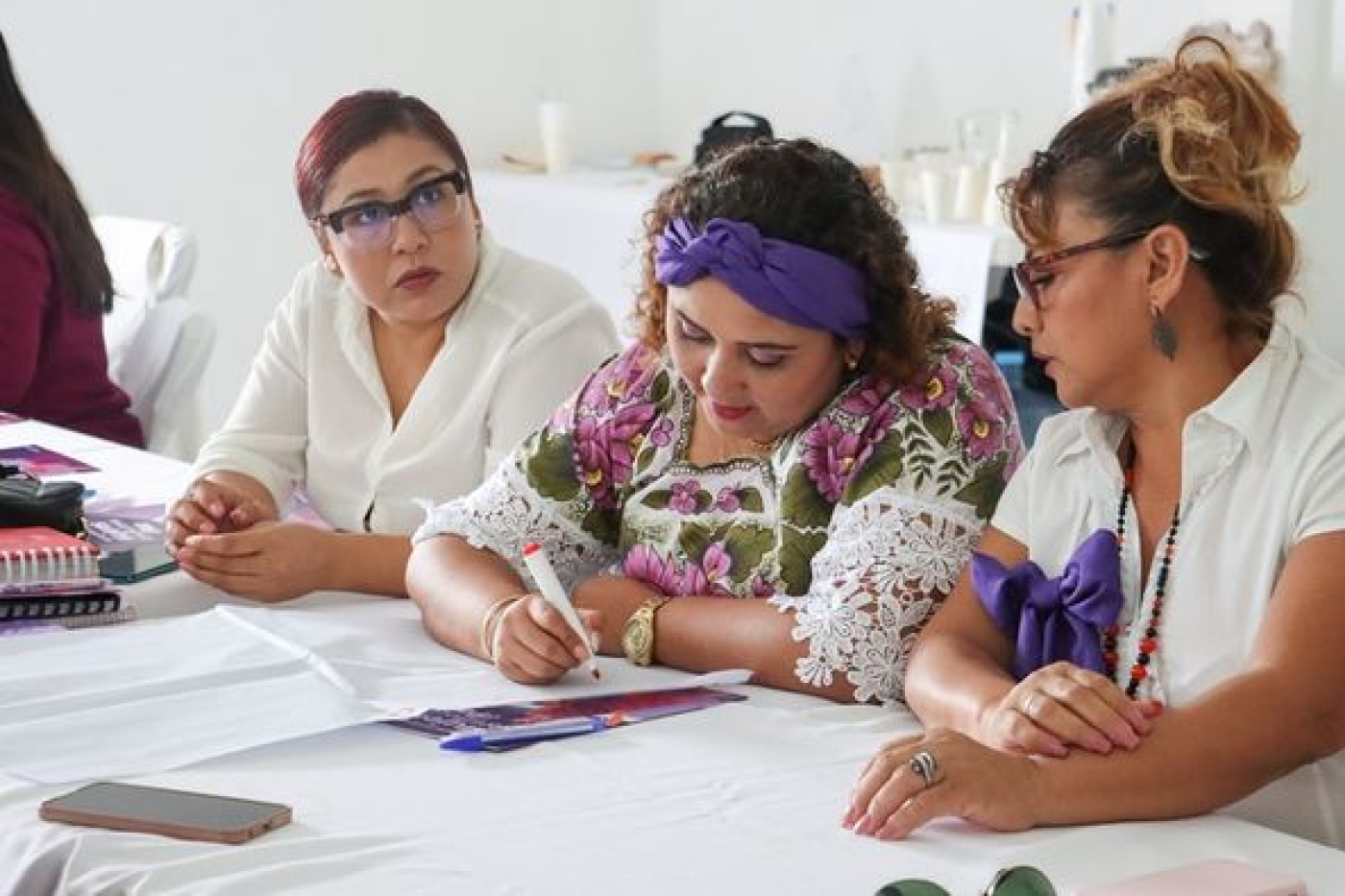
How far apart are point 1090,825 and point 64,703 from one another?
91 centimetres

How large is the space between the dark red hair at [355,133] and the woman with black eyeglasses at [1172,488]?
3.22 feet

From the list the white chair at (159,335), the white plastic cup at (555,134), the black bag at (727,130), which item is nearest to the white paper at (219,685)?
the white chair at (159,335)

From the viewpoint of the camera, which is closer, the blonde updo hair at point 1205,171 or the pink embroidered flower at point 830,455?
the blonde updo hair at point 1205,171

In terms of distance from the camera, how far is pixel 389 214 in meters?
2.57

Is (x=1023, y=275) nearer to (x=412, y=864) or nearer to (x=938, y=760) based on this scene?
(x=938, y=760)

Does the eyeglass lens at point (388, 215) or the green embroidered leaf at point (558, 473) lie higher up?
the eyeglass lens at point (388, 215)

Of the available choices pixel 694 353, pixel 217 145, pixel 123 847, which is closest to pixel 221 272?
pixel 217 145

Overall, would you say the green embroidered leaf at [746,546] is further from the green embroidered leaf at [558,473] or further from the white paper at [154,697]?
the white paper at [154,697]

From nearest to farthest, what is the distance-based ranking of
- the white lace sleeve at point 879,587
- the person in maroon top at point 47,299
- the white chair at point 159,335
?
1. the white lace sleeve at point 879,587
2. the person in maroon top at point 47,299
3. the white chair at point 159,335

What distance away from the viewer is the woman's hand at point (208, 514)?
8.12 feet

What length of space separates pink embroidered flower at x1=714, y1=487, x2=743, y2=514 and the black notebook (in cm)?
66

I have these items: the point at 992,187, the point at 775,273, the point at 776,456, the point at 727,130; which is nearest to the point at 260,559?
the point at 776,456

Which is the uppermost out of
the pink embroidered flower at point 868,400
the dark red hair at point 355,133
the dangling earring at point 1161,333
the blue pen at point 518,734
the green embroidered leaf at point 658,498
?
the dark red hair at point 355,133

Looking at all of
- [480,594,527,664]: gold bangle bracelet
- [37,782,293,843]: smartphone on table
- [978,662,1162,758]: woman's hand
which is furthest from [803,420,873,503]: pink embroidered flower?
[37,782,293,843]: smartphone on table
